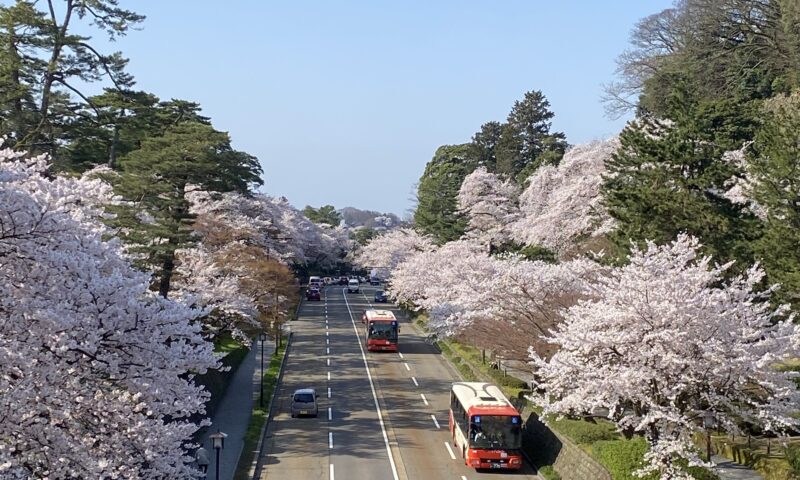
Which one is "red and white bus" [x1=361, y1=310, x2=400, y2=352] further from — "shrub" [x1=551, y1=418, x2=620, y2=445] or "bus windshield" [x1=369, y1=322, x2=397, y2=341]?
"shrub" [x1=551, y1=418, x2=620, y2=445]

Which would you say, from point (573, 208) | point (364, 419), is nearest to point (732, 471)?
point (364, 419)

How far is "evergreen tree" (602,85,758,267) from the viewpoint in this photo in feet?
86.0

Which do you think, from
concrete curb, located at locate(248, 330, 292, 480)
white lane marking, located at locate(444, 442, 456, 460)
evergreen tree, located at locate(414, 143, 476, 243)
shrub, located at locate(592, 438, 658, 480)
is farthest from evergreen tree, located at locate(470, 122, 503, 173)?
shrub, located at locate(592, 438, 658, 480)

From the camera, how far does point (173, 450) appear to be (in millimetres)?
13633

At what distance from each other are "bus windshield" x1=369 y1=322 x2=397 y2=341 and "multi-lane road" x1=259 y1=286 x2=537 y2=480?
3.63 ft

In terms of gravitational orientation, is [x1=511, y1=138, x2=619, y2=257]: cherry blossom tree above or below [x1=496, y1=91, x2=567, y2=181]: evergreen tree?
below

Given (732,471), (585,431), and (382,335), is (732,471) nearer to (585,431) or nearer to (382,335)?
(585,431)

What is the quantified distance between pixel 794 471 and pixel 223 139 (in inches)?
949

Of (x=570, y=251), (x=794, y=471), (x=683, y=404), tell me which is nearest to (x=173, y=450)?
(x=683, y=404)

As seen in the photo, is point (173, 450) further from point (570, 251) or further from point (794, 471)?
point (570, 251)

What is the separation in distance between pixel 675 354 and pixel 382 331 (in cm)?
3176

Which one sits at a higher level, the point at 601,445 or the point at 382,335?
the point at 382,335

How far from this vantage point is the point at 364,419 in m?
31.9

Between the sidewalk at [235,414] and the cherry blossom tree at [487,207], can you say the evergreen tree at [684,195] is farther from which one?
the cherry blossom tree at [487,207]
